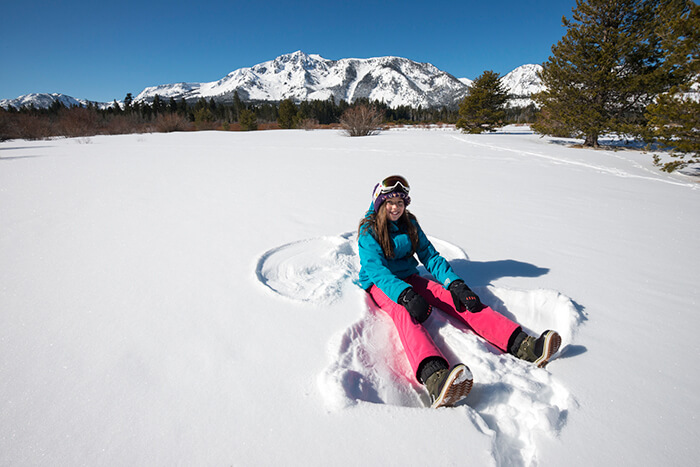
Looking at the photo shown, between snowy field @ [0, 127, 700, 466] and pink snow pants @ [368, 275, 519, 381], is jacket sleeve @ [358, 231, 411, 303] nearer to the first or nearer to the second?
pink snow pants @ [368, 275, 519, 381]

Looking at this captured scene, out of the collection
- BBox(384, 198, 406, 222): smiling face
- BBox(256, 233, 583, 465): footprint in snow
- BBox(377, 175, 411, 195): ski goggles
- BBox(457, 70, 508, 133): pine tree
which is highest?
BBox(457, 70, 508, 133): pine tree

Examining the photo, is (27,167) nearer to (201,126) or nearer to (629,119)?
(629,119)

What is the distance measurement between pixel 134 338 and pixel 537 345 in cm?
252

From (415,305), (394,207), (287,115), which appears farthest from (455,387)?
(287,115)

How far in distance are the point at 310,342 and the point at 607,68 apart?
55.2 feet

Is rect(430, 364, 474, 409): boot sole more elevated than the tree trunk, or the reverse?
the tree trunk

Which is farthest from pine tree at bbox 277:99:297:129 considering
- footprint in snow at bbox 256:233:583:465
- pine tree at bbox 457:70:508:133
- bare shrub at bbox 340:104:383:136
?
footprint in snow at bbox 256:233:583:465

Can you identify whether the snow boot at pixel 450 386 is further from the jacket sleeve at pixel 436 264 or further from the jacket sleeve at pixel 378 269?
the jacket sleeve at pixel 436 264

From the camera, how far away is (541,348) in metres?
1.71

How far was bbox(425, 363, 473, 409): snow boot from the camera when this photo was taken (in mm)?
1423

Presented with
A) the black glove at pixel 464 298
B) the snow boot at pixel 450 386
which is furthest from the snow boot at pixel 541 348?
the snow boot at pixel 450 386

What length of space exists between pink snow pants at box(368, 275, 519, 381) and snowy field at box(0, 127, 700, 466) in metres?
0.11

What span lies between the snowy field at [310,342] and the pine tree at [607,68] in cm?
1110

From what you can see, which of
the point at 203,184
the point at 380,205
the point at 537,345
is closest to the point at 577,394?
the point at 537,345
